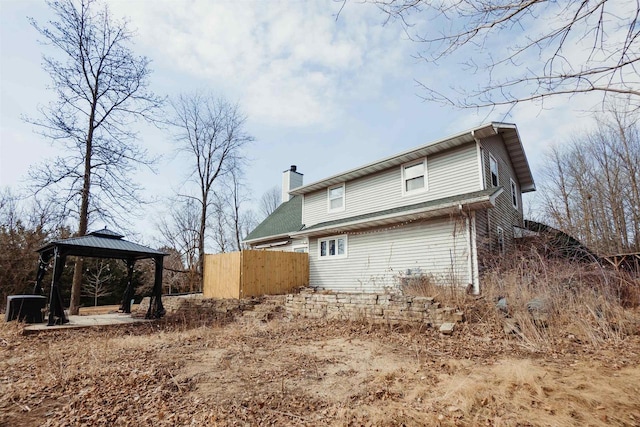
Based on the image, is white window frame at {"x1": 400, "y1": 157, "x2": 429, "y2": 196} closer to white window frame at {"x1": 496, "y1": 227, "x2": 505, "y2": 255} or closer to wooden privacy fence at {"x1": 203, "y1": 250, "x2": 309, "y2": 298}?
white window frame at {"x1": 496, "y1": 227, "x2": 505, "y2": 255}

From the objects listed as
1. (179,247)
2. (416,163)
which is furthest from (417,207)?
(179,247)

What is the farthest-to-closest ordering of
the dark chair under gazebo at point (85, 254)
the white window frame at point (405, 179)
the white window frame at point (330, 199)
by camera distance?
the white window frame at point (330, 199), the white window frame at point (405, 179), the dark chair under gazebo at point (85, 254)

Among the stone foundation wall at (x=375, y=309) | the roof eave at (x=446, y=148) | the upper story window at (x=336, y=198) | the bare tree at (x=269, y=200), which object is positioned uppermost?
the bare tree at (x=269, y=200)

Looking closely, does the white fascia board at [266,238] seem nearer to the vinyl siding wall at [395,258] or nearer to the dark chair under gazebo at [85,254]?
the vinyl siding wall at [395,258]

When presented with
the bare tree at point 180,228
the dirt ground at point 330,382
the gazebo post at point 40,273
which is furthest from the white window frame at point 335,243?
the bare tree at point 180,228

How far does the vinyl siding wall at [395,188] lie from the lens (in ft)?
32.6

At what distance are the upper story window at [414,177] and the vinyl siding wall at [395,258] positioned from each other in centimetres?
145

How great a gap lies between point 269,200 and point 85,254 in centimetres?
2775

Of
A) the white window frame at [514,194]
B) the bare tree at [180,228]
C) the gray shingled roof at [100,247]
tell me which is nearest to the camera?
the gray shingled roof at [100,247]

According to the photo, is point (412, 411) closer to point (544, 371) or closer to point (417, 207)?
point (544, 371)

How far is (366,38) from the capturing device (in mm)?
4332

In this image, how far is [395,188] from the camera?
11.6m

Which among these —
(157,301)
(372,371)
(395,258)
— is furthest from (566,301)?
(157,301)

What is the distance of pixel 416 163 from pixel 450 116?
25.1ft
